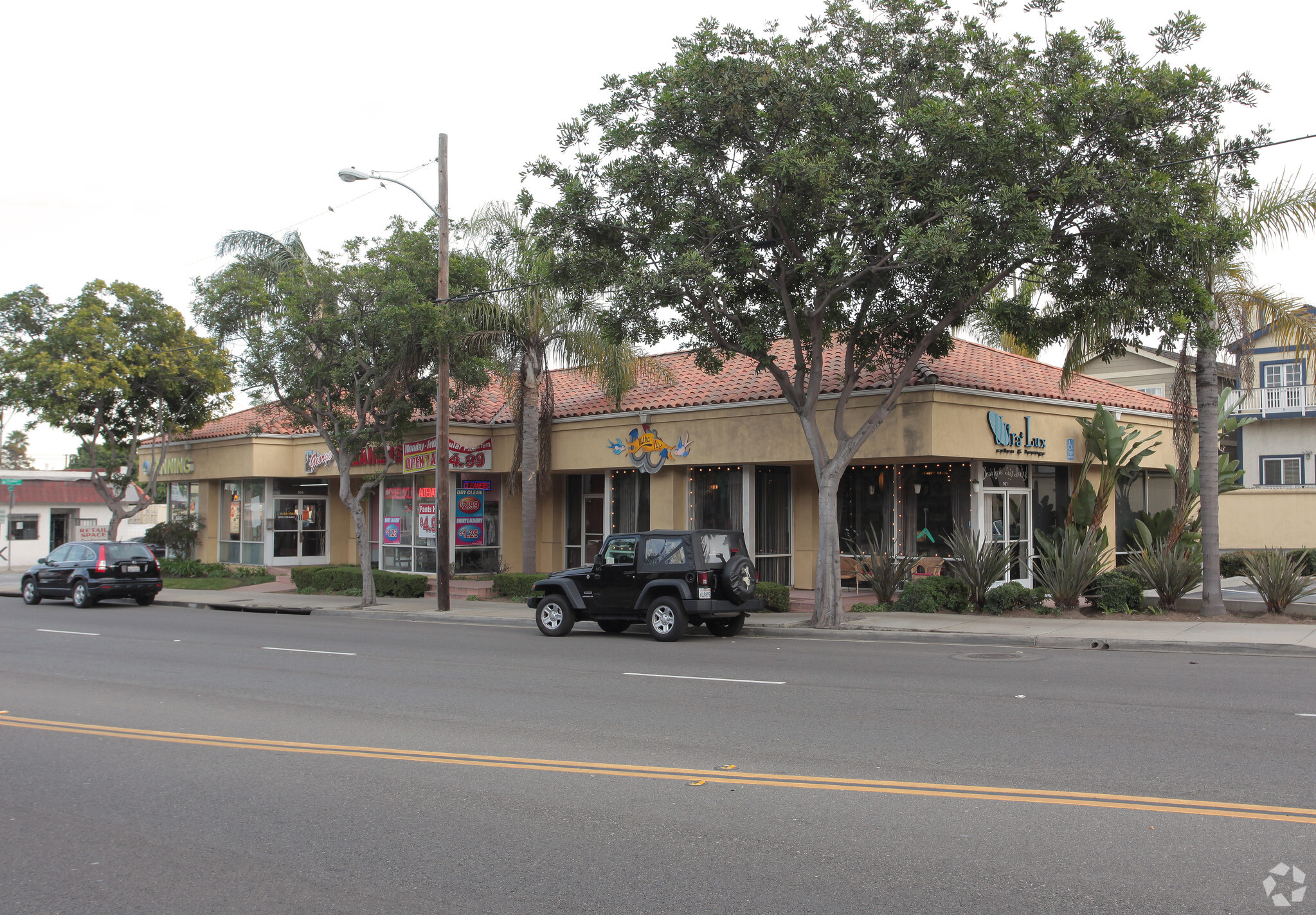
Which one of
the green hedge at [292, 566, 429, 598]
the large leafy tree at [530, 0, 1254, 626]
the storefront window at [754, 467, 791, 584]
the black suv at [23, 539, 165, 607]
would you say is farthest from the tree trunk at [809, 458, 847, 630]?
the black suv at [23, 539, 165, 607]

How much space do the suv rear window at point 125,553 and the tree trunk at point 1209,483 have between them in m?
22.8

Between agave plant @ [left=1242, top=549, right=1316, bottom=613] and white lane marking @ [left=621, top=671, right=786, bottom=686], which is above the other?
agave plant @ [left=1242, top=549, right=1316, bottom=613]

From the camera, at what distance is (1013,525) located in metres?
21.3

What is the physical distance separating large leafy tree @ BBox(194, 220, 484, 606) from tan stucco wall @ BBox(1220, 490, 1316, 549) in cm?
2161

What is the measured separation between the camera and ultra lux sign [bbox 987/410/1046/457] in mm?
19547

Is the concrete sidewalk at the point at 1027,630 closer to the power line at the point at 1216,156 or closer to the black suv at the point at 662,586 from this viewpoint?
the black suv at the point at 662,586

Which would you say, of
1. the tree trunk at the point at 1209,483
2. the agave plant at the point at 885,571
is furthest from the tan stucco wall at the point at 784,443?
the tree trunk at the point at 1209,483

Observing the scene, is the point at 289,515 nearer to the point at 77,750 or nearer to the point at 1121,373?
the point at 77,750

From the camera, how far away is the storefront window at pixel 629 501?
24.4 m

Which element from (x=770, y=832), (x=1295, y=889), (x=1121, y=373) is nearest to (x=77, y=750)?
(x=770, y=832)

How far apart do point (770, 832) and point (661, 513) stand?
17471mm

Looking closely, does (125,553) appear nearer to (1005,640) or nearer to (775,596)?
(775,596)

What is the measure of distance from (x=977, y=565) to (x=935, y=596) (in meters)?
0.95

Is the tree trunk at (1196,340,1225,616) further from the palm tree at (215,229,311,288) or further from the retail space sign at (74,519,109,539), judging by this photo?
the retail space sign at (74,519,109,539)
